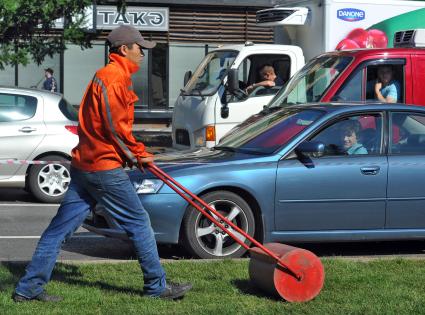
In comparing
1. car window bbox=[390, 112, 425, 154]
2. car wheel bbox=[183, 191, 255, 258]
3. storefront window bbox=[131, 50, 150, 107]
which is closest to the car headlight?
car wheel bbox=[183, 191, 255, 258]

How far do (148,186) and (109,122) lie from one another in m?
2.14

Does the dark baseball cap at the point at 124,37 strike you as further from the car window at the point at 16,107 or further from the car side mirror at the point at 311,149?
the car window at the point at 16,107

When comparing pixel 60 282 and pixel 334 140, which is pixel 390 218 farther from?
pixel 60 282

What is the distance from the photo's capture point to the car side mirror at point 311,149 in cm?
827

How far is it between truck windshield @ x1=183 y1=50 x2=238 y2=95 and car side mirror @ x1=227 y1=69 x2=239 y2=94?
0.49 m

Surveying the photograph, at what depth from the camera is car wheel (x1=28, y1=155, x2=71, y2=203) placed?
42.1 ft

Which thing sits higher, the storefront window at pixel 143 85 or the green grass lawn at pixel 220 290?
the storefront window at pixel 143 85

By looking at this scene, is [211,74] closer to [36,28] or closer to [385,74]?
[385,74]

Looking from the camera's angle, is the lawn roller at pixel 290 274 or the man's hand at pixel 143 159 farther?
the lawn roller at pixel 290 274

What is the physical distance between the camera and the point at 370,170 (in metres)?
8.45

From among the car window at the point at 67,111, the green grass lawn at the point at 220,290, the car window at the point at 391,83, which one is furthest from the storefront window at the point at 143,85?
the green grass lawn at the point at 220,290

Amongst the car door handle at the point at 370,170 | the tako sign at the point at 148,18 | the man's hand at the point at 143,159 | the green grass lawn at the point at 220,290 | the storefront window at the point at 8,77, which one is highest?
the tako sign at the point at 148,18

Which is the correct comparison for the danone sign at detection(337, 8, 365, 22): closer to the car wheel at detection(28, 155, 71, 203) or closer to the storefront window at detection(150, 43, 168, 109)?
the car wheel at detection(28, 155, 71, 203)

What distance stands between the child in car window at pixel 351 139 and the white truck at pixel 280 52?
15.3 ft
